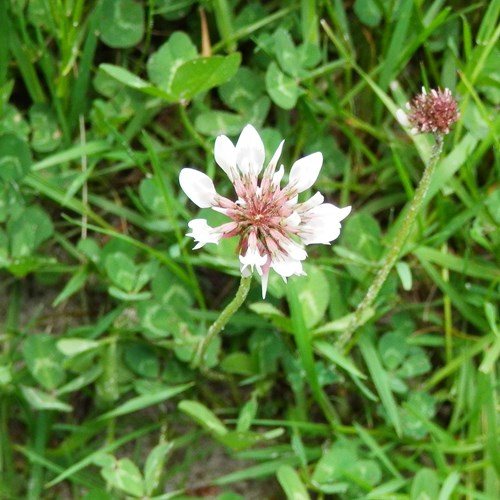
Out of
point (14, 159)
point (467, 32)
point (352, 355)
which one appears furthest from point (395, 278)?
point (14, 159)

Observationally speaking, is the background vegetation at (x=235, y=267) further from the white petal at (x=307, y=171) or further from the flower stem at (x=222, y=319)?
the white petal at (x=307, y=171)

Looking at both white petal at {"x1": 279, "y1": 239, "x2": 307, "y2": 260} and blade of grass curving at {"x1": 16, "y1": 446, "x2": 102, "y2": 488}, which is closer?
white petal at {"x1": 279, "y1": 239, "x2": 307, "y2": 260}

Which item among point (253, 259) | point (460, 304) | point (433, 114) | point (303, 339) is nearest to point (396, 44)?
point (433, 114)

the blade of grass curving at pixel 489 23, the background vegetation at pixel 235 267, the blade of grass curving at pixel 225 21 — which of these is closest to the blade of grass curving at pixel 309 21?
the background vegetation at pixel 235 267

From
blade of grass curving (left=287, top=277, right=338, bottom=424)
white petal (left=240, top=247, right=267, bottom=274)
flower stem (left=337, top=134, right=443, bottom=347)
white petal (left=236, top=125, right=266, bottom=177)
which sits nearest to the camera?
white petal (left=240, top=247, right=267, bottom=274)

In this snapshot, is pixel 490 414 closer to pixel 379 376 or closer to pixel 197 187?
pixel 379 376

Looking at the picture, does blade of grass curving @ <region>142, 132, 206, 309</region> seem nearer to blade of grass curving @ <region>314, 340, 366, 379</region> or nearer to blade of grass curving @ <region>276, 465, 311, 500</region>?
blade of grass curving @ <region>314, 340, 366, 379</region>

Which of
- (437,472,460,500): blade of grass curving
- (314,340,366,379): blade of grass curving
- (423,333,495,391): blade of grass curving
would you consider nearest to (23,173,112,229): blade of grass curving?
(314,340,366,379): blade of grass curving
